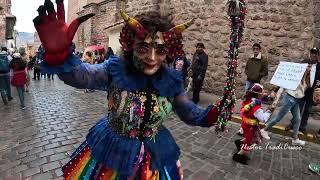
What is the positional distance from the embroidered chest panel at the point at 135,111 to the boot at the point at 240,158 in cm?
318

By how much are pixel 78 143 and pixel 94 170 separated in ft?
11.5

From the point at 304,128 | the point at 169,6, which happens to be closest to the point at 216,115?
the point at 304,128

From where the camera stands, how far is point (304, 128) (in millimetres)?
6824

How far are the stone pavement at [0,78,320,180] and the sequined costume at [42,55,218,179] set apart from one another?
2.28m

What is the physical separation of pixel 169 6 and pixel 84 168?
37.0ft

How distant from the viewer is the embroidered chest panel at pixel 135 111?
2.11 m

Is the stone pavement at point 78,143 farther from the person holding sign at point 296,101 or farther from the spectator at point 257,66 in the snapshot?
the spectator at point 257,66

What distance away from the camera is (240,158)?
4.94 m

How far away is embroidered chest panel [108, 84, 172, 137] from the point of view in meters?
2.11

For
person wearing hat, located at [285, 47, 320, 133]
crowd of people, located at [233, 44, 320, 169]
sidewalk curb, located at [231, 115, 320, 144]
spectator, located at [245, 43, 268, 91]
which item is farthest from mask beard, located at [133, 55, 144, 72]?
spectator, located at [245, 43, 268, 91]

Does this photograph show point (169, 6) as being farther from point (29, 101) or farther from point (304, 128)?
point (304, 128)

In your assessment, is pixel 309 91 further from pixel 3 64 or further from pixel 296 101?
pixel 3 64

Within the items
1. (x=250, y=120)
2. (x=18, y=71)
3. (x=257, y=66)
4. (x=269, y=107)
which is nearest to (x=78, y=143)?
(x=250, y=120)

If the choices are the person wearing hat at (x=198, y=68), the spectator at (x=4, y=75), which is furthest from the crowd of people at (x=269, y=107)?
the spectator at (x=4, y=75)
